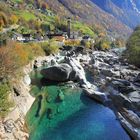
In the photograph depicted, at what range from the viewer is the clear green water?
40.1 m

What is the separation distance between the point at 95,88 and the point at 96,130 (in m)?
23.6

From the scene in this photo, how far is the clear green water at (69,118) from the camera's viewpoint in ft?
131

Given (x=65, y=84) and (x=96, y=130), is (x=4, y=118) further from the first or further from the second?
(x=65, y=84)

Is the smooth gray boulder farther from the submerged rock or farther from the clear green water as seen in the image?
the submerged rock

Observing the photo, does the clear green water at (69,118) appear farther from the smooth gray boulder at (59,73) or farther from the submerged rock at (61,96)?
the smooth gray boulder at (59,73)

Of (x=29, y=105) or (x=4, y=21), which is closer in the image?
(x=29, y=105)

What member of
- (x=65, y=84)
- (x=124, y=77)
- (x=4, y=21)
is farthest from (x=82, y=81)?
(x=4, y=21)

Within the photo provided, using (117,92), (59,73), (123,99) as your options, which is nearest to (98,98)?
(117,92)

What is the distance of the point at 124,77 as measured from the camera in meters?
74.4

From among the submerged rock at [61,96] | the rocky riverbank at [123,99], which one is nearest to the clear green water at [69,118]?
the submerged rock at [61,96]

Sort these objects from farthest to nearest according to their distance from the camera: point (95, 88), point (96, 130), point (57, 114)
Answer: point (95, 88) → point (57, 114) → point (96, 130)

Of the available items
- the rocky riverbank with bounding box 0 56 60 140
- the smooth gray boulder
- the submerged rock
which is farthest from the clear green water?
the smooth gray boulder

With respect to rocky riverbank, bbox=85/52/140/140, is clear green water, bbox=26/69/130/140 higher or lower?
lower

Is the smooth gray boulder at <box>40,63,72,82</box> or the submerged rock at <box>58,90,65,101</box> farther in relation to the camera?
the smooth gray boulder at <box>40,63,72,82</box>
